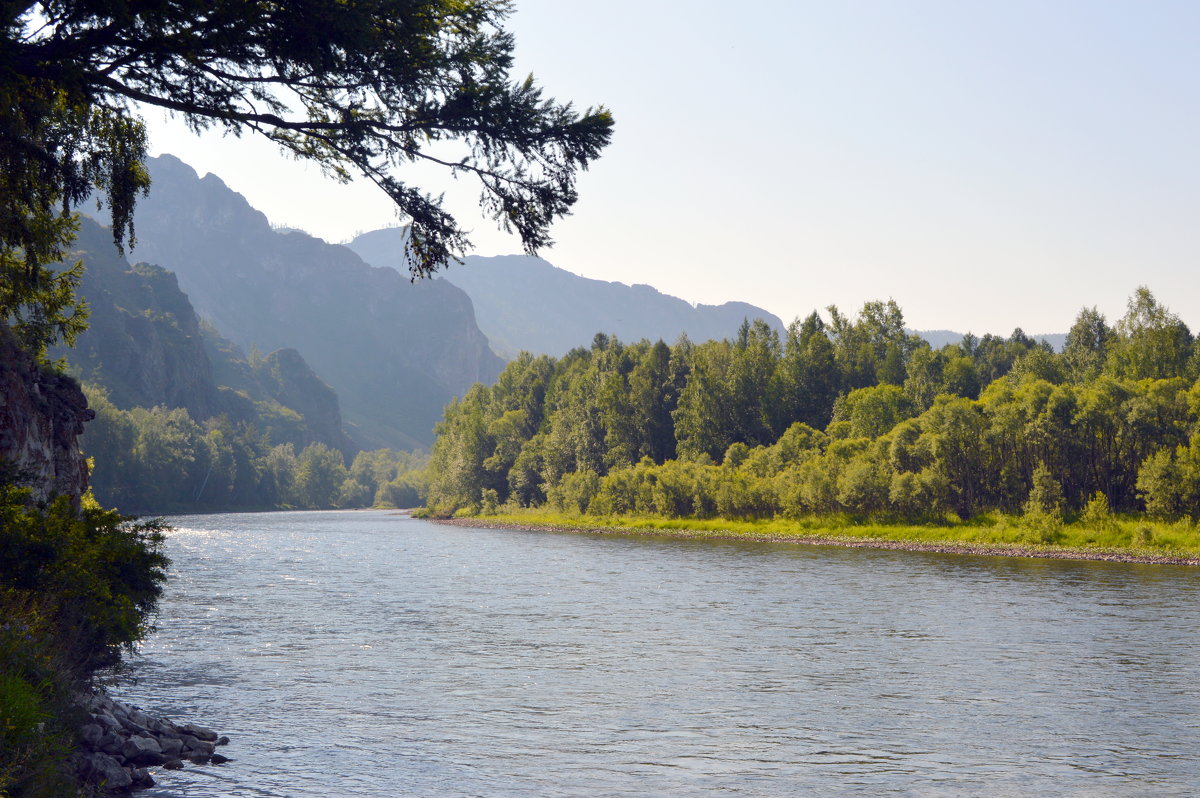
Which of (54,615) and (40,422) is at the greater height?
(40,422)

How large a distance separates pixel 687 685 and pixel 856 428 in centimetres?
9988

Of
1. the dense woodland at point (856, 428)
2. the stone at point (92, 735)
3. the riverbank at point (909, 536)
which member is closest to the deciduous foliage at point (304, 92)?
the stone at point (92, 735)

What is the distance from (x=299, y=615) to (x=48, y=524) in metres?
28.9

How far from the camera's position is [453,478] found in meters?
193

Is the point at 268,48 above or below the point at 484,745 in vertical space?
above

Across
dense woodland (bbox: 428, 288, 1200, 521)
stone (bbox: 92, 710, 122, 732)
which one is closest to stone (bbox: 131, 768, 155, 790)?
stone (bbox: 92, 710, 122, 732)

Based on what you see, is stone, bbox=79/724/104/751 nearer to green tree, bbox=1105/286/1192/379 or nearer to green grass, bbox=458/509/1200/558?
green grass, bbox=458/509/1200/558

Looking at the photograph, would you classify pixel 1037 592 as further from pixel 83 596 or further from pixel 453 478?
pixel 453 478

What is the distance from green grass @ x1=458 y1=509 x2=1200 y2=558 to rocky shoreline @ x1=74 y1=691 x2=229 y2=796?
74.9m

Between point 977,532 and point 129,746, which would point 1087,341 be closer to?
point 977,532

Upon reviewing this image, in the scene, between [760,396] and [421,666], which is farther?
[760,396]

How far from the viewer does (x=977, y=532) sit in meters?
94.8

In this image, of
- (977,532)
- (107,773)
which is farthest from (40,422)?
(977,532)

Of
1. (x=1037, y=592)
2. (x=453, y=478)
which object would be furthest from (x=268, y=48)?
(x=453, y=478)
